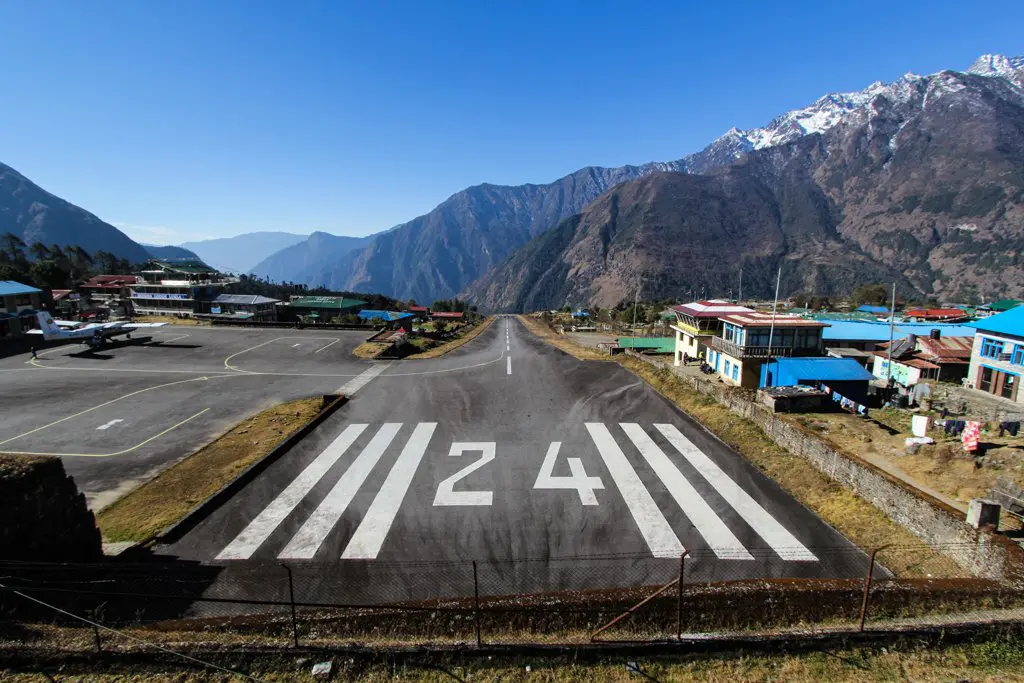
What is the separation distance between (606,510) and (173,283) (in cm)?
10856

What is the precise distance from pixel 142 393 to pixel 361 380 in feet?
51.4

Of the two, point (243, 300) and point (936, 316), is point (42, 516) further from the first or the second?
point (936, 316)

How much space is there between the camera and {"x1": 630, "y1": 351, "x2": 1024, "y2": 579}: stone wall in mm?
12352

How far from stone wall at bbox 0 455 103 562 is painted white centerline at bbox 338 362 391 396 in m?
20.0

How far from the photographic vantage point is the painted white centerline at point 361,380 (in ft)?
116

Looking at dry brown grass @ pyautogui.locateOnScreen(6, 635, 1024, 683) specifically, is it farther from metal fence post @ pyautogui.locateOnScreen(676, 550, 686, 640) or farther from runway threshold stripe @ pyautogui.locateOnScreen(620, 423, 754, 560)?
runway threshold stripe @ pyautogui.locateOnScreen(620, 423, 754, 560)

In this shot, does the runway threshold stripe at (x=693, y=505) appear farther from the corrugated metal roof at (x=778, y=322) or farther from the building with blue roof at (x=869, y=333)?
the building with blue roof at (x=869, y=333)

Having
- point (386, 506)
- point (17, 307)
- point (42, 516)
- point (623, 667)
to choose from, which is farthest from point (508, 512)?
point (17, 307)

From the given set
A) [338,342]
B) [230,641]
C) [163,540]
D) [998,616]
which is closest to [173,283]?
[338,342]

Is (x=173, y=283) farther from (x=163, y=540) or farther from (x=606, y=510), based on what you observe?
(x=606, y=510)

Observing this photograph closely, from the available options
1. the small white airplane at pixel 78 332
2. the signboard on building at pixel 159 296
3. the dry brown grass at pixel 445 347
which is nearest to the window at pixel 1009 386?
the dry brown grass at pixel 445 347

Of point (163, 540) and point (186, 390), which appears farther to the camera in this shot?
point (186, 390)

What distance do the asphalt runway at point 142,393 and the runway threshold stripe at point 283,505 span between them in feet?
23.2

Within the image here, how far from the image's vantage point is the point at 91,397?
32531 mm
